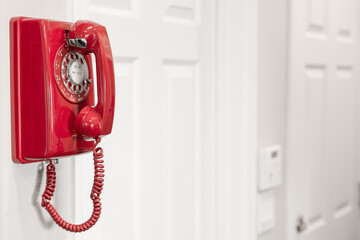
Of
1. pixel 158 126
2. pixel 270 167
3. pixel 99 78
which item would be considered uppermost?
pixel 99 78

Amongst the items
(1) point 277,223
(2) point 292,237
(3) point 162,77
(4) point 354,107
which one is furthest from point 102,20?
(4) point 354,107

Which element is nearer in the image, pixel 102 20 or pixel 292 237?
pixel 102 20

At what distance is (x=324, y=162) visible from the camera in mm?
1753

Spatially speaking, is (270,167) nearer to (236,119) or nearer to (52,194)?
(236,119)

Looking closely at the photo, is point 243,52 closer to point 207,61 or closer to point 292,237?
point 207,61

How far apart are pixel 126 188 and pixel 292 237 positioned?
0.74 metres

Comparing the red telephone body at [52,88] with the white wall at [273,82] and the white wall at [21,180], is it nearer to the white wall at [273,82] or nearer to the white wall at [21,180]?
the white wall at [21,180]

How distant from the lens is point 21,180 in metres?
0.73

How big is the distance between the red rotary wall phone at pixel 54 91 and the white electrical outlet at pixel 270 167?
0.72 metres

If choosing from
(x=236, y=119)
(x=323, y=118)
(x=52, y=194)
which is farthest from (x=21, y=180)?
(x=323, y=118)

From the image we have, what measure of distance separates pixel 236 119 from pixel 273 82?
205mm

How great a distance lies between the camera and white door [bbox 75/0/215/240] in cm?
103

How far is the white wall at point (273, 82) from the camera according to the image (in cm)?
134

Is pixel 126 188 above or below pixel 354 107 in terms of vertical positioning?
below
